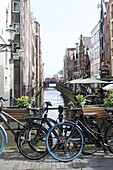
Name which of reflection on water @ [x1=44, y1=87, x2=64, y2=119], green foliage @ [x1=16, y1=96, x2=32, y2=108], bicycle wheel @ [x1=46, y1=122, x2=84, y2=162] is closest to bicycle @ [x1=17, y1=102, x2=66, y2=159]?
bicycle wheel @ [x1=46, y1=122, x2=84, y2=162]

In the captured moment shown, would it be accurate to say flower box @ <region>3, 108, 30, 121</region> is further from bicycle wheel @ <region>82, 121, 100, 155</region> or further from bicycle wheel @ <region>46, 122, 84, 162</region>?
bicycle wheel @ <region>82, 121, 100, 155</region>

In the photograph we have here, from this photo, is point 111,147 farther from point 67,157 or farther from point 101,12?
point 101,12

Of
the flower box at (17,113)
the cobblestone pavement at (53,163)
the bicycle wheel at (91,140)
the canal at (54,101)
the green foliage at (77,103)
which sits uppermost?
the green foliage at (77,103)

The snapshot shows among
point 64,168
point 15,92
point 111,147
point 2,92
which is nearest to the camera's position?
point 64,168

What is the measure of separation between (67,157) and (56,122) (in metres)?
0.72

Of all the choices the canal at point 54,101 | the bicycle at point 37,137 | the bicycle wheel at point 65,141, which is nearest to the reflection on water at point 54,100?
the canal at point 54,101

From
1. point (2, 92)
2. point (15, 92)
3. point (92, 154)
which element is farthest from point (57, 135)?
point (15, 92)

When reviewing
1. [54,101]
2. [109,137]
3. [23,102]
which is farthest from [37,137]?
[54,101]

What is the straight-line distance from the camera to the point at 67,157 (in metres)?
4.79

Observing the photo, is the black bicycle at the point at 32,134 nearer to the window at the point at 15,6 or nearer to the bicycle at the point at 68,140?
the bicycle at the point at 68,140

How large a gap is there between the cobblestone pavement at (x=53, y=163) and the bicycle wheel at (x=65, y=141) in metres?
0.15

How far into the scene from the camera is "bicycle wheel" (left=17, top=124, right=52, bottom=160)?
4.80 meters

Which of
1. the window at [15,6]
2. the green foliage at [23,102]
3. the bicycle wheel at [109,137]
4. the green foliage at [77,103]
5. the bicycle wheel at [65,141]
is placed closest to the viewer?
the bicycle wheel at [65,141]

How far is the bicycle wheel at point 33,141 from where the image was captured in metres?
4.80
